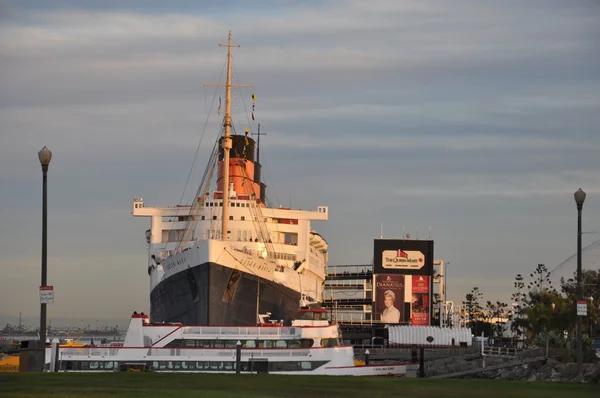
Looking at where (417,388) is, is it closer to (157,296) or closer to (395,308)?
(157,296)

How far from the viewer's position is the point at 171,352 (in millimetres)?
54844

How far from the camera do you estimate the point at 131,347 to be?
181ft

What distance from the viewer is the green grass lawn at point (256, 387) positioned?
24809 millimetres

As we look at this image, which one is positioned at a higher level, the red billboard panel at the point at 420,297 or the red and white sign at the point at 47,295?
the red billboard panel at the point at 420,297

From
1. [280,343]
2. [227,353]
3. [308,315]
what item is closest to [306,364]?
[280,343]

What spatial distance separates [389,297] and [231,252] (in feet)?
210

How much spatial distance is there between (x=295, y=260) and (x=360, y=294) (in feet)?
176

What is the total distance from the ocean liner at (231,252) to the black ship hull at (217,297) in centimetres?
6

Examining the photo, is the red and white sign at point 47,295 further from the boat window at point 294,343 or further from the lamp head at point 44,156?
the boat window at point 294,343

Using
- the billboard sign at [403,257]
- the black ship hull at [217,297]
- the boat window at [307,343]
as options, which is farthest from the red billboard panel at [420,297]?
the boat window at [307,343]

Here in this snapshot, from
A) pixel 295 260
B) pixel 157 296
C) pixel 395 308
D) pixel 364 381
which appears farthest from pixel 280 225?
pixel 364 381

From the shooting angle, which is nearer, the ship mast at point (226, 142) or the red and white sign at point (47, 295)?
the red and white sign at point (47, 295)

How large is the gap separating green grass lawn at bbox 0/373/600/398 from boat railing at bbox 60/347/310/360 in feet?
73.2

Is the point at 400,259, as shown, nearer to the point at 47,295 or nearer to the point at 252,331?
the point at 252,331
